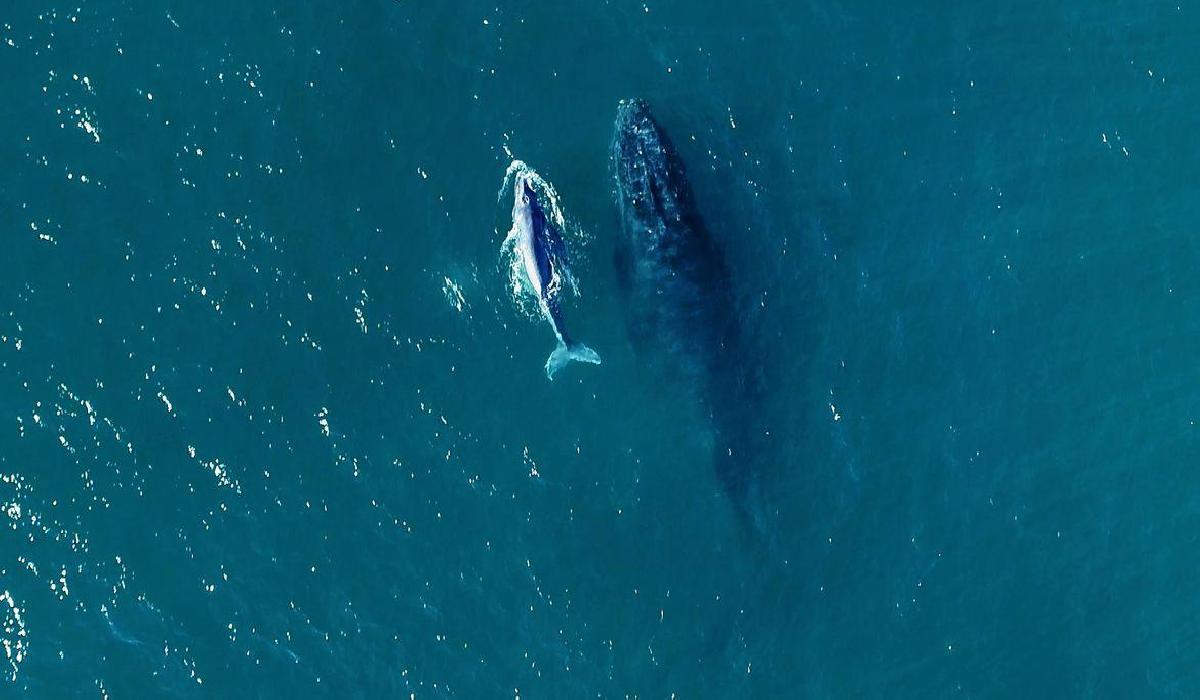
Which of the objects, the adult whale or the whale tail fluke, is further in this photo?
the adult whale

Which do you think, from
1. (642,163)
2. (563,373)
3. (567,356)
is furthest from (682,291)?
(563,373)

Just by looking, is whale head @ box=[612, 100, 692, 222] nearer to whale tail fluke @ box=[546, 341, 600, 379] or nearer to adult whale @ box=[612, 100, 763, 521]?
adult whale @ box=[612, 100, 763, 521]

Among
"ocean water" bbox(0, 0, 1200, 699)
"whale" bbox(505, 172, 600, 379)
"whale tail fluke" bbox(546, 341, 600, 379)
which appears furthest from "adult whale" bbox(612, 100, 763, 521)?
"whale" bbox(505, 172, 600, 379)

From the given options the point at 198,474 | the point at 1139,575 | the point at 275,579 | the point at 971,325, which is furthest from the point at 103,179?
the point at 1139,575

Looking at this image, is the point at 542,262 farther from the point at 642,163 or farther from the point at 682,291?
the point at 682,291

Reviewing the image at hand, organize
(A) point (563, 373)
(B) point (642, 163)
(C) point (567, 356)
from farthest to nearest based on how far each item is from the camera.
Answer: (B) point (642, 163) → (A) point (563, 373) → (C) point (567, 356)

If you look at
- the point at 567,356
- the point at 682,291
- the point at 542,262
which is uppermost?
the point at 542,262
